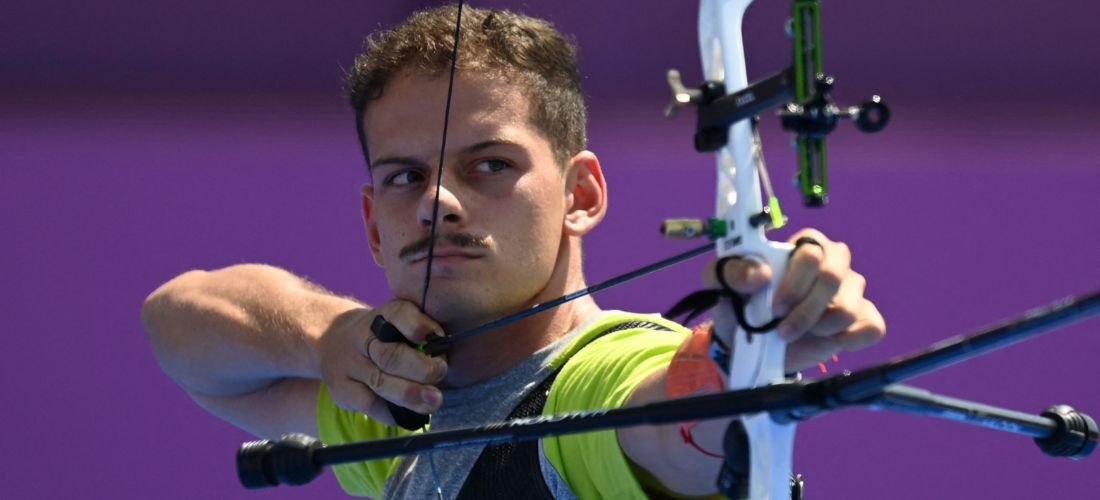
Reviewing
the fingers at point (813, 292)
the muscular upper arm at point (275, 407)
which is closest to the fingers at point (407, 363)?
the muscular upper arm at point (275, 407)

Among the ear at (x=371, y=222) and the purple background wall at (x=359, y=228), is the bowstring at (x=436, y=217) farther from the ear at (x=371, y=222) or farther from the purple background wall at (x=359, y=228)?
the purple background wall at (x=359, y=228)

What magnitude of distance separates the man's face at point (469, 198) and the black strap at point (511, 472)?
0.16 meters

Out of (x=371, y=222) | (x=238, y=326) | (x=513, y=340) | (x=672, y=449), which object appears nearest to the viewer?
(x=672, y=449)

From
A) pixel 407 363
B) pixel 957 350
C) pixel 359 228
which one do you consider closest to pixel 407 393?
pixel 407 363

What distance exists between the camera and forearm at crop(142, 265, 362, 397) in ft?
6.87

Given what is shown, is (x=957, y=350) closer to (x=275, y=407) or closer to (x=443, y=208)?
(x=443, y=208)

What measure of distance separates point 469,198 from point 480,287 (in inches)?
4.2

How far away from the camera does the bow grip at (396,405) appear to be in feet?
5.74

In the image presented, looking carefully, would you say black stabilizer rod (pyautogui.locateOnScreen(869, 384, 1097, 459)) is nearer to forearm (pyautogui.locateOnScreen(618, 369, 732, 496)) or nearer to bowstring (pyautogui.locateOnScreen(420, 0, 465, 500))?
forearm (pyautogui.locateOnScreen(618, 369, 732, 496))

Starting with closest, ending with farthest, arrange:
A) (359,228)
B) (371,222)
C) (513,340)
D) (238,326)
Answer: (513,340)
(371,222)
(238,326)
(359,228)

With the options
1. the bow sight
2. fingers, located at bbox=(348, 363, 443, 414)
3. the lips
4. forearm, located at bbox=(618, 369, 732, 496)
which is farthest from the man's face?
the bow sight

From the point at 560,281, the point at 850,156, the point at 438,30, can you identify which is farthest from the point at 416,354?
the point at 850,156

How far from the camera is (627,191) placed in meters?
3.07

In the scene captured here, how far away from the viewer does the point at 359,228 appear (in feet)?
10.4
